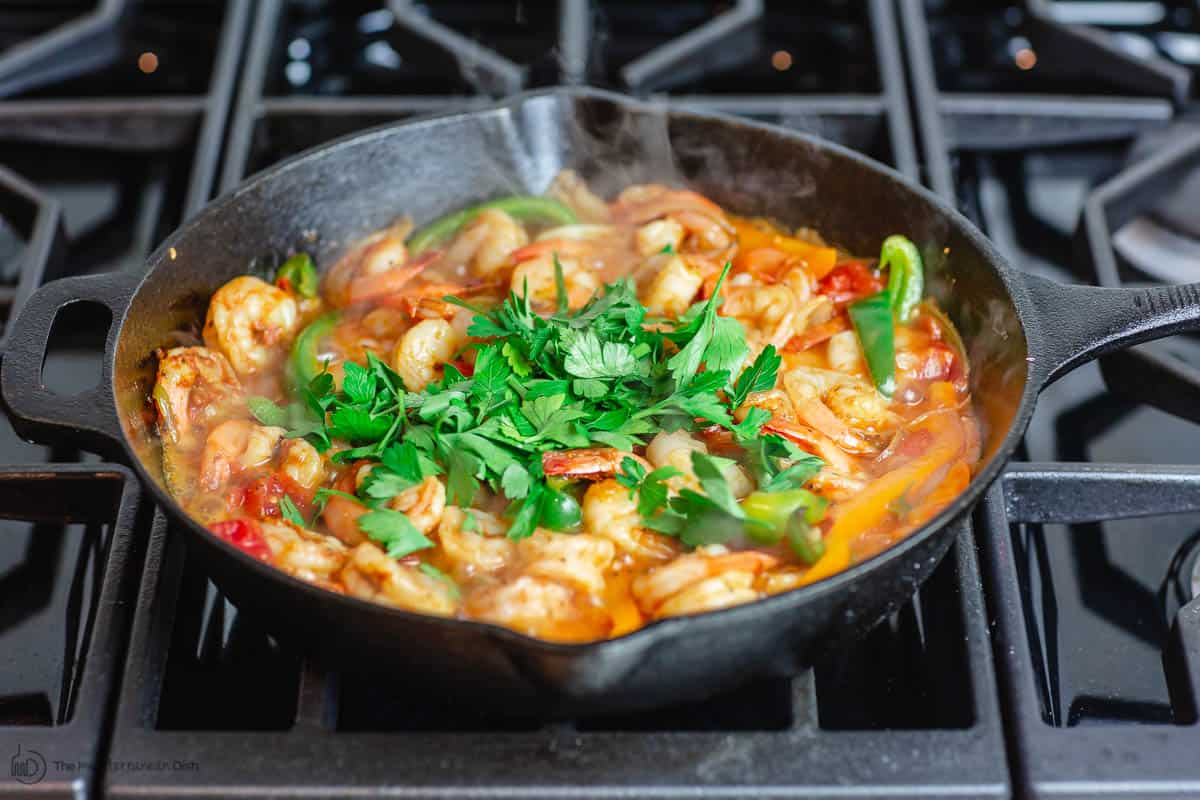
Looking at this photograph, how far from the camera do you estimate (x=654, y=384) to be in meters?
2.08

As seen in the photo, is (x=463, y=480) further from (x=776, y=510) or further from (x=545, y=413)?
(x=776, y=510)

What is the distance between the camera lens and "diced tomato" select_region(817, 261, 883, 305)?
2.38 m

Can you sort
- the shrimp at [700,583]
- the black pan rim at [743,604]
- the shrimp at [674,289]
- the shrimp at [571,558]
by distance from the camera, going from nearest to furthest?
the black pan rim at [743,604]
the shrimp at [700,583]
the shrimp at [571,558]
the shrimp at [674,289]

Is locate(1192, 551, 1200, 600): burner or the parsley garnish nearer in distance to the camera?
the parsley garnish

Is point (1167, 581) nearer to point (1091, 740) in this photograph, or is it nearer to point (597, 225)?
point (1091, 740)

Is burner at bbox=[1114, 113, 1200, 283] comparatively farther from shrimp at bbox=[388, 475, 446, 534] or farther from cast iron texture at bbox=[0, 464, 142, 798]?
cast iron texture at bbox=[0, 464, 142, 798]

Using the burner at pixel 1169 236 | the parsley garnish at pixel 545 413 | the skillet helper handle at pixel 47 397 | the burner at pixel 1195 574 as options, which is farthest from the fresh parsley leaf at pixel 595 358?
the burner at pixel 1169 236

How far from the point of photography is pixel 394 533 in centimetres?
182

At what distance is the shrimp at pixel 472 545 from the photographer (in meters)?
1.83

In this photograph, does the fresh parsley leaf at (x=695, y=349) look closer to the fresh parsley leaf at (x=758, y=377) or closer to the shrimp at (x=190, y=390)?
the fresh parsley leaf at (x=758, y=377)

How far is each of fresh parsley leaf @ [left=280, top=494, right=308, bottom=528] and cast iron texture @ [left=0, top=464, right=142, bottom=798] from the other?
0.92 feet

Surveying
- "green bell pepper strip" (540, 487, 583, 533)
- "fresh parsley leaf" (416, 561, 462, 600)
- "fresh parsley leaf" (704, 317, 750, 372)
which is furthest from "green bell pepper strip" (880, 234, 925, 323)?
"fresh parsley leaf" (416, 561, 462, 600)

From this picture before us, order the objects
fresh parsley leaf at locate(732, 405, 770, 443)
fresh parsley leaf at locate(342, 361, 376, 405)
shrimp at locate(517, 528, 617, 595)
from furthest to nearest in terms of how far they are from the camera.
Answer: fresh parsley leaf at locate(342, 361, 376, 405)
fresh parsley leaf at locate(732, 405, 770, 443)
shrimp at locate(517, 528, 617, 595)

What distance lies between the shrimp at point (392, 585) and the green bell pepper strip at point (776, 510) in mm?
476
